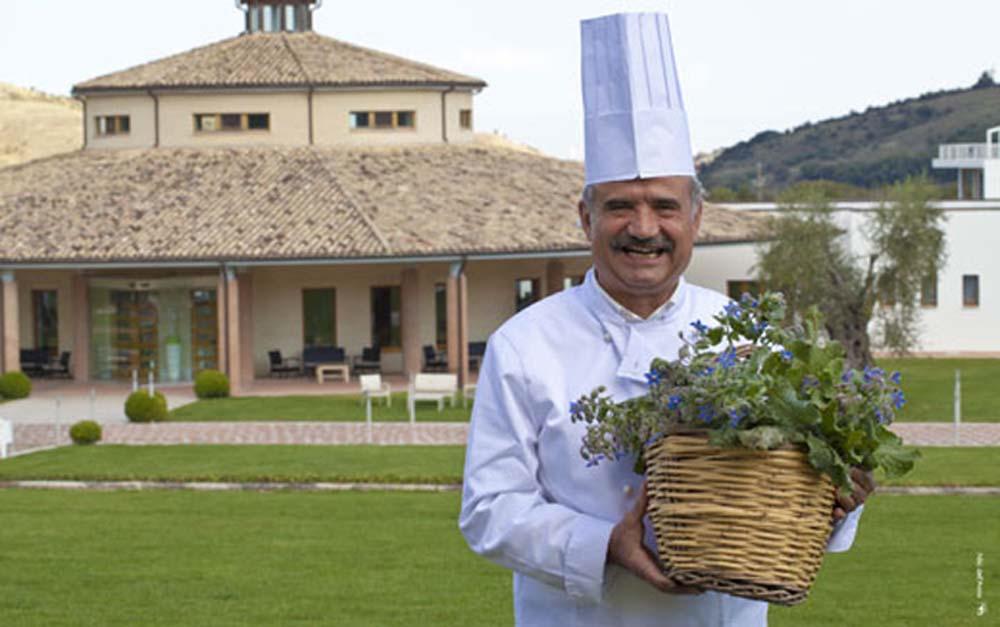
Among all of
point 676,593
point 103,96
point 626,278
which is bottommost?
point 676,593

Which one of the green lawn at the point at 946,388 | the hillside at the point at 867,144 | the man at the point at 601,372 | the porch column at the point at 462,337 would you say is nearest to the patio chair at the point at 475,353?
the porch column at the point at 462,337

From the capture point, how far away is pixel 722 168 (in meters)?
125

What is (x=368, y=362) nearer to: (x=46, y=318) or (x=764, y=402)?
(x=46, y=318)

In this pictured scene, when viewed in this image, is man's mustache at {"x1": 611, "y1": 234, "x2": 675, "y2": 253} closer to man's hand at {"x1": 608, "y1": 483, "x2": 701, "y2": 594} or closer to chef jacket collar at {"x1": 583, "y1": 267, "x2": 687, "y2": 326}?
chef jacket collar at {"x1": 583, "y1": 267, "x2": 687, "y2": 326}

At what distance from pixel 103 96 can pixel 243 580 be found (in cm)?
3252

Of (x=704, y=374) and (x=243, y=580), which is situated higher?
(x=704, y=374)

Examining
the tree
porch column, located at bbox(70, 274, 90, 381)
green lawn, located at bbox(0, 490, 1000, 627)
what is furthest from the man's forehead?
porch column, located at bbox(70, 274, 90, 381)

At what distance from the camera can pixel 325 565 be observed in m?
13.3

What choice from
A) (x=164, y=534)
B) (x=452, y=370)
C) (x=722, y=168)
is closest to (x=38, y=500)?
(x=164, y=534)

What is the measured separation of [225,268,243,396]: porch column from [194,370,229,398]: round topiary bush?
17.6 inches

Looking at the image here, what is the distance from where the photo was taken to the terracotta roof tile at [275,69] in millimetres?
42031

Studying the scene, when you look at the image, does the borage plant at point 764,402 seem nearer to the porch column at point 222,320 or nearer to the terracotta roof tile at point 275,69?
the porch column at point 222,320

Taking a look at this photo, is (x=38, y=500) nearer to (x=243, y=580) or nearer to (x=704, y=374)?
(x=243, y=580)

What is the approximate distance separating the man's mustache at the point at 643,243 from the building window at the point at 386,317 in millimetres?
35636
